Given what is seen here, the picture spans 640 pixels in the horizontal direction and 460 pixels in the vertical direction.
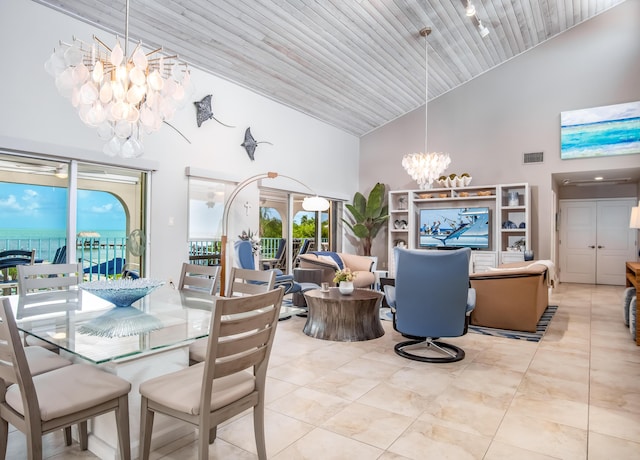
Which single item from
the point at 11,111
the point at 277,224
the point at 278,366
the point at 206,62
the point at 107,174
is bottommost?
the point at 278,366

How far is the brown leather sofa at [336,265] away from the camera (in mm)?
6062

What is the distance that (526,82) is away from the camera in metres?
7.73

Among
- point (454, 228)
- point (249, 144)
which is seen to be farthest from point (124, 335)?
point (454, 228)

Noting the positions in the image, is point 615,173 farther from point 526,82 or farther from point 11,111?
point 11,111

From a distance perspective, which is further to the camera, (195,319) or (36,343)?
(36,343)

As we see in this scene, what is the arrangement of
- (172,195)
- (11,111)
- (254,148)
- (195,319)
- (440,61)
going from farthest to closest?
(440,61) → (254,148) → (172,195) → (11,111) → (195,319)

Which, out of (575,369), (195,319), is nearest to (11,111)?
(195,319)

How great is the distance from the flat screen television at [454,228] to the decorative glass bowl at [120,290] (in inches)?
266

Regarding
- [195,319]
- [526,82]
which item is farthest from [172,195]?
[526,82]

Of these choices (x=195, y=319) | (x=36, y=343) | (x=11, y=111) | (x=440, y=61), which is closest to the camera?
(x=195, y=319)

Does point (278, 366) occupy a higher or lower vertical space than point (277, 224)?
lower

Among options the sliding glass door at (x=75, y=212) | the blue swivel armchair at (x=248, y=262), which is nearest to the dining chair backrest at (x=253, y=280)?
the blue swivel armchair at (x=248, y=262)

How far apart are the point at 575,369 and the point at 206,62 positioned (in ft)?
18.2

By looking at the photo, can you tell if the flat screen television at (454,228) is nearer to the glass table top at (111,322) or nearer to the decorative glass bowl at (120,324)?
the glass table top at (111,322)
